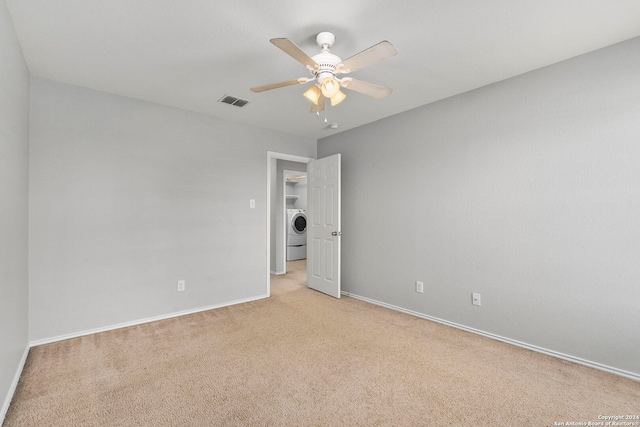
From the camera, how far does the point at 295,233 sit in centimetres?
704

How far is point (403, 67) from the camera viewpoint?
7.89 ft

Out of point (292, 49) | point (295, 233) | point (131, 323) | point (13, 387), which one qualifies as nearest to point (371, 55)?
point (292, 49)

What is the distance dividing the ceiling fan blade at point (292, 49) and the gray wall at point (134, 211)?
7.05 ft

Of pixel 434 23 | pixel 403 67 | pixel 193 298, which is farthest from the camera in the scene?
pixel 193 298

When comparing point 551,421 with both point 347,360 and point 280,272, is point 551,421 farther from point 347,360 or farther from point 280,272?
point 280,272

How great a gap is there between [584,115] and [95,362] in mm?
4139

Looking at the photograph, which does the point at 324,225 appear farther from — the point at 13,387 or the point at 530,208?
the point at 13,387

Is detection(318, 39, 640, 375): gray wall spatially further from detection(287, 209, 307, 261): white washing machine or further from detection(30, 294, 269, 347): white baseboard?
detection(287, 209, 307, 261): white washing machine

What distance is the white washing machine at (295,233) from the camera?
22.5 feet

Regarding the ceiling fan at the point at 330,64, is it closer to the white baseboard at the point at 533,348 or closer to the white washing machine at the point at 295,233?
the white baseboard at the point at 533,348

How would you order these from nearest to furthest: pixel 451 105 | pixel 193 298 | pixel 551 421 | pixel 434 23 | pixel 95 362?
1. pixel 551 421
2. pixel 434 23
3. pixel 95 362
4. pixel 451 105
5. pixel 193 298

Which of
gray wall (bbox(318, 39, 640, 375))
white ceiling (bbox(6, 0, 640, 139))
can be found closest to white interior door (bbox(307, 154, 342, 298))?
gray wall (bbox(318, 39, 640, 375))

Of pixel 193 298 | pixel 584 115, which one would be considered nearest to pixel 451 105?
pixel 584 115

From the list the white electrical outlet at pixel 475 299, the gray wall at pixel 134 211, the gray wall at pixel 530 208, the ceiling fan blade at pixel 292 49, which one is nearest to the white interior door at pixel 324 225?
the gray wall at pixel 530 208
